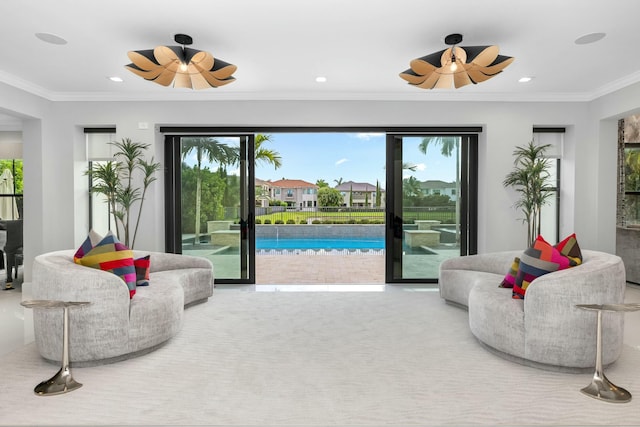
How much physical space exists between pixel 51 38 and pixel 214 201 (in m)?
2.69

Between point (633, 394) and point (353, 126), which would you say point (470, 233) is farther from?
point (633, 394)

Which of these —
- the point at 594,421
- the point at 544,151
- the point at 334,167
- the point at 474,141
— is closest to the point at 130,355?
the point at 594,421

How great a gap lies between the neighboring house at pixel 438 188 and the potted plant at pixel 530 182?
0.69 metres

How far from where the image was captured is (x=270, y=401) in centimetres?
217

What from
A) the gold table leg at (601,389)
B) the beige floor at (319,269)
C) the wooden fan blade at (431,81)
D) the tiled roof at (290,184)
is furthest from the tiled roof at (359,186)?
the gold table leg at (601,389)

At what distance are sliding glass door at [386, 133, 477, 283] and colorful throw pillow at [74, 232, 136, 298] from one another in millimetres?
3539

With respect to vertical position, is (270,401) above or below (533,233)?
below

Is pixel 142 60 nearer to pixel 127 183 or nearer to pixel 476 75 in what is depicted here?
pixel 127 183

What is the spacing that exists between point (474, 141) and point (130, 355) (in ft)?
16.6

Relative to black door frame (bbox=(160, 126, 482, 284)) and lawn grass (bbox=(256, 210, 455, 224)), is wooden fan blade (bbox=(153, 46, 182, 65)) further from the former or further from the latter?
lawn grass (bbox=(256, 210, 455, 224))

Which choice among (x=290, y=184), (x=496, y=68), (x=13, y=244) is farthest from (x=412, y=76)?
(x=290, y=184)

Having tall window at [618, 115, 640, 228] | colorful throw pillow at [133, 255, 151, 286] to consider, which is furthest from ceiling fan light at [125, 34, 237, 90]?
tall window at [618, 115, 640, 228]

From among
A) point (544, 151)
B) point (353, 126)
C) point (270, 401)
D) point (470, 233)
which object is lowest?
point (270, 401)

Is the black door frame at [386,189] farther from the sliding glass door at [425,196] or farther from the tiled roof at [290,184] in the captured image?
the tiled roof at [290,184]
